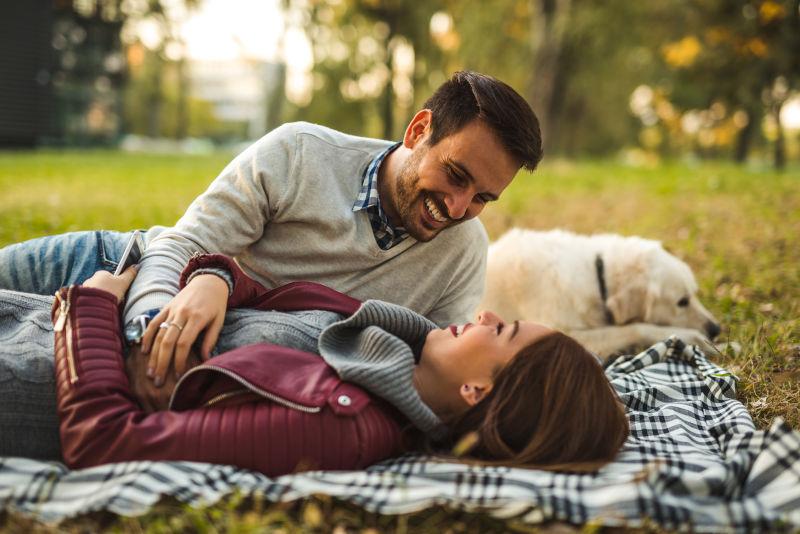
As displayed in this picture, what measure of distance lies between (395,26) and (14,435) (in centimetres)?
2677

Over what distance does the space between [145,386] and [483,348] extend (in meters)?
1.20

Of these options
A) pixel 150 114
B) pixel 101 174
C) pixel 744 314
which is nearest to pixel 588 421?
pixel 744 314

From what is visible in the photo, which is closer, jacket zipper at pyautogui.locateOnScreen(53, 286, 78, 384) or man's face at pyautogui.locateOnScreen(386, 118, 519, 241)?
jacket zipper at pyautogui.locateOnScreen(53, 286, 78, 384)

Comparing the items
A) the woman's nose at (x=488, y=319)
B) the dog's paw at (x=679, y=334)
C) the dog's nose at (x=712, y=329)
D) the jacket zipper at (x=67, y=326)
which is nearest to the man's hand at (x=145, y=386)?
the jacket zipper at (x=67, y=326)

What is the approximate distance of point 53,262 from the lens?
3324 millimetres

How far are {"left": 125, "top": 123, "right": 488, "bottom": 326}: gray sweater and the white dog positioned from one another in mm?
1371

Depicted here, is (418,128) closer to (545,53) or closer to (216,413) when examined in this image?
(216,413)

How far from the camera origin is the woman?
7.64 ft

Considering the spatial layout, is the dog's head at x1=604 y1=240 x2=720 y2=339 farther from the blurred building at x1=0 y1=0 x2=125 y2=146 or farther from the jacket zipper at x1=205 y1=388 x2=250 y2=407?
the blurred building at x1=0 y1=0 x2=125 y2=146

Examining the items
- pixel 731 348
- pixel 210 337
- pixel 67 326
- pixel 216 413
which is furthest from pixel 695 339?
pixel 67 326

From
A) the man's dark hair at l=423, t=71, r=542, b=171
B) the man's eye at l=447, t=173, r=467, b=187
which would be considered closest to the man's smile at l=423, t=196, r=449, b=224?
the man's eye at l=447, t=173, r=467, b=187

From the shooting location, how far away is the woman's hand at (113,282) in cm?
286

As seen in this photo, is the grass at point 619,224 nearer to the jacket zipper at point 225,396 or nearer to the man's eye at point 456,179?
the jacket zipper at point 225,396

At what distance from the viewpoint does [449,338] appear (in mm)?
2734
